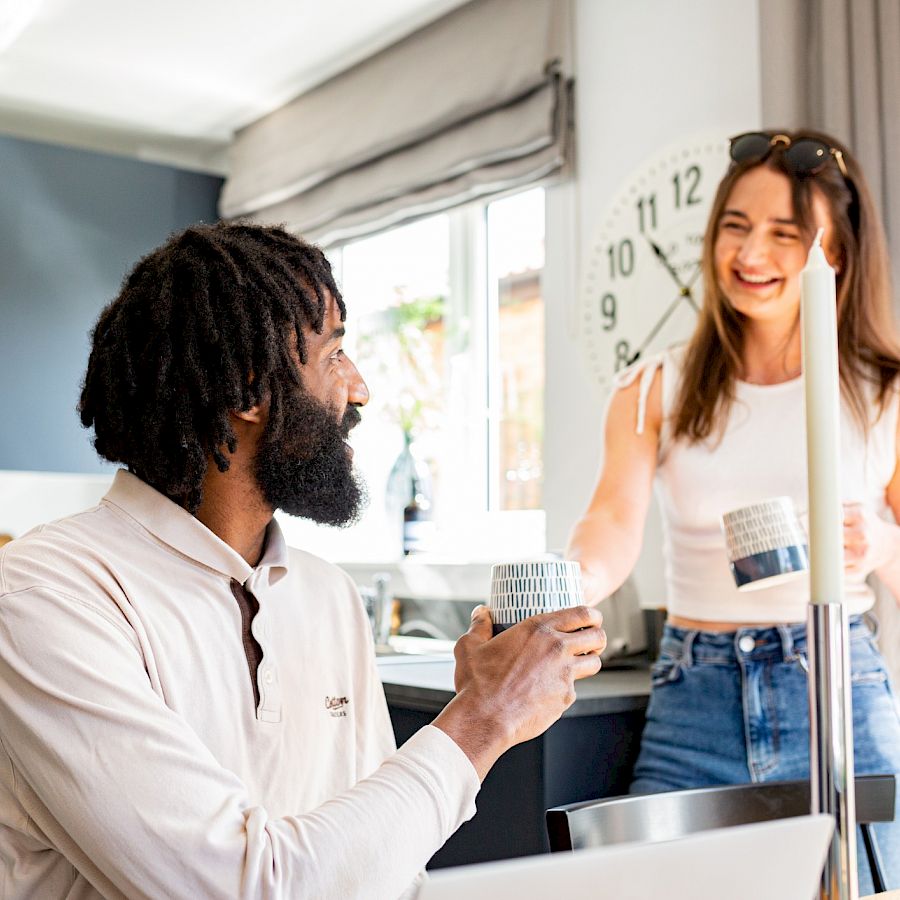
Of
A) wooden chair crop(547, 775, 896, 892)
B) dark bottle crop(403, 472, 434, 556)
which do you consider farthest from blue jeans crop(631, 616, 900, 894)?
dark bottle crop(403, 472, 434, 556)

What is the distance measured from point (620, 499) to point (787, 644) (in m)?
0.32

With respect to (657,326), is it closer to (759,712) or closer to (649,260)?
(649,260)

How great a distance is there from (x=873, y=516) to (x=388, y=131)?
7.43 feet

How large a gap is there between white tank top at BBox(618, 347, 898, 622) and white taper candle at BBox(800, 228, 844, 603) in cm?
99

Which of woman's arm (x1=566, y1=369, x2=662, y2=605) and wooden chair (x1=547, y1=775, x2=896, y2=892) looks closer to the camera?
wooden chair (x1=547, y1=775, x2=896, y2=892)

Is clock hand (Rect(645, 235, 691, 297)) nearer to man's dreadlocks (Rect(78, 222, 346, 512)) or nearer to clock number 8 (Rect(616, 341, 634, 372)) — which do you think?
clock number 8 (Rect(616, 341, 634, 372))

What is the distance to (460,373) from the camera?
11.9ft

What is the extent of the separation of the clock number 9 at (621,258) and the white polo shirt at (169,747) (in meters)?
1.78

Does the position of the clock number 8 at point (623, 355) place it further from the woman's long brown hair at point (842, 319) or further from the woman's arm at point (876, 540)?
the woman's arm at point (876, 540)

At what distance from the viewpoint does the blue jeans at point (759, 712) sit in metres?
1.59

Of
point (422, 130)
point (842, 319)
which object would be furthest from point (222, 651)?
point (422, 130)

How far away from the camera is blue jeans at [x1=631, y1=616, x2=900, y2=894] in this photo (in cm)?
159

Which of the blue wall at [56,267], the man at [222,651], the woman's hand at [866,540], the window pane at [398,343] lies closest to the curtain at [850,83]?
the woman's hand at [866,540]

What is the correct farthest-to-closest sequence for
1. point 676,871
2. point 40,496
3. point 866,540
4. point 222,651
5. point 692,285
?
point 40,496, point 692,285, point 866,540, point 222,651, point 676,871
